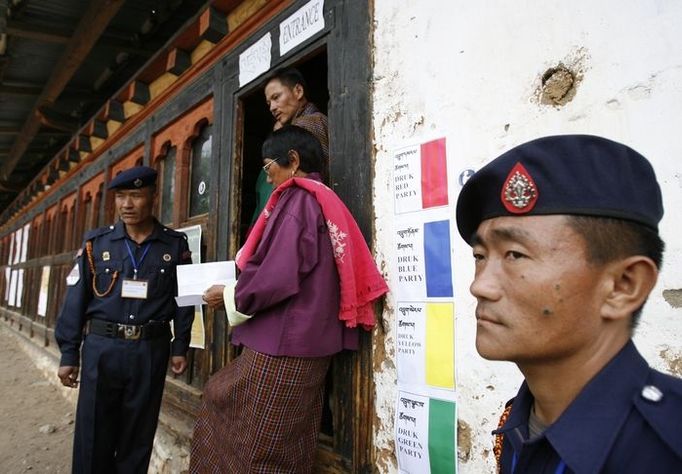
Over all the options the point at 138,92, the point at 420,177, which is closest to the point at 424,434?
the point at 420,177

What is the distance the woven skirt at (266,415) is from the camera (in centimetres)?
164

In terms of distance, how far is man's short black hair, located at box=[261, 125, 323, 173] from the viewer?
1940 mm

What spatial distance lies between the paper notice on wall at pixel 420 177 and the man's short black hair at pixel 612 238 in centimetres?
100

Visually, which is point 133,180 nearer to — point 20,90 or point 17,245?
point 20,90

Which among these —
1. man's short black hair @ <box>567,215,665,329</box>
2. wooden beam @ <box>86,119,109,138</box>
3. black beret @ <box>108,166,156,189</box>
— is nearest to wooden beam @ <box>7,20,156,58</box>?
wooden beam @ <box>86,119,109,138</box>

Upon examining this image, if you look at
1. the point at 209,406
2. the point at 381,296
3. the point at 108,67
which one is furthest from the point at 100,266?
the point at 108,67

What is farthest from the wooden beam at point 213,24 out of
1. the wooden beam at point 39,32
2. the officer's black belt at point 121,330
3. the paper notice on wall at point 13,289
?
the paper notice on wall at point 13,289

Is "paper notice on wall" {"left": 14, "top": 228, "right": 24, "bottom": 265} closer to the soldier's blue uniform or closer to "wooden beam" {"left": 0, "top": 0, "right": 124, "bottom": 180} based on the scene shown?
"wooden beam" {"left": 0, "top": 0, "right": 124, "bottom": 180}

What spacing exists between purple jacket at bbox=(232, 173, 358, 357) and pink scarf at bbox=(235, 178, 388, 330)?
0.11 ft

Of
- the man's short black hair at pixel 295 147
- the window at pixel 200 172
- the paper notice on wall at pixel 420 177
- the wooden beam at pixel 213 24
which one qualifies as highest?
the wooden beam at pixel 213 24

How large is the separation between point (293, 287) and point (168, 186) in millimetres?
3191

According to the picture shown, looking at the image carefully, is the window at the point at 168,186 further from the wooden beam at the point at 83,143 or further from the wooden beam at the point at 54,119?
the wooden beam at the point at 54,119

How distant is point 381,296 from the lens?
1918 millimetres

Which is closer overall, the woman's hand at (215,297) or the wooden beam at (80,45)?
the woman's hand at (215,297)
